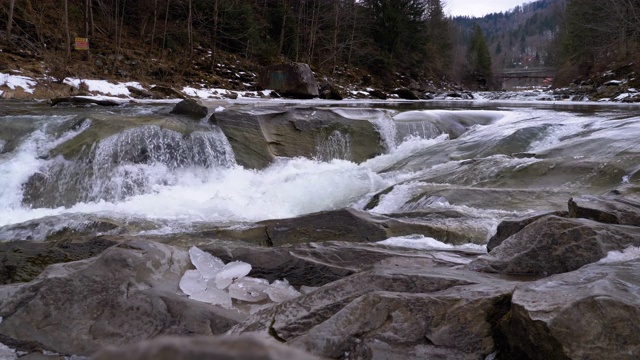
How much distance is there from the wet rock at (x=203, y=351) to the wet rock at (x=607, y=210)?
3.39 metres

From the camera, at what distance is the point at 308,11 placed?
32.0 meters

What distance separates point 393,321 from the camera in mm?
2115

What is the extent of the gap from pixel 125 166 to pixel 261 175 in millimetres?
2107

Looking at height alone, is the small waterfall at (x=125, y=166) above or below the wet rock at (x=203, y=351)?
below

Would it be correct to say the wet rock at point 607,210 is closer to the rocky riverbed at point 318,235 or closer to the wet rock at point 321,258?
the rocky riverbed at point 318,235

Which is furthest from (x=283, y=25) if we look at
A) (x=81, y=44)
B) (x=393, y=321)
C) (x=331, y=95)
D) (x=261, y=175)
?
(x=393, y=321)

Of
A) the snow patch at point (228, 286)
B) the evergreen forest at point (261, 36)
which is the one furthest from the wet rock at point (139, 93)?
the snow patch at point (228, 286)

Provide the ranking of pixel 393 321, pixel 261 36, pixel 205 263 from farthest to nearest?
pixel 261 36
pixel 205 263
pixel 393 321

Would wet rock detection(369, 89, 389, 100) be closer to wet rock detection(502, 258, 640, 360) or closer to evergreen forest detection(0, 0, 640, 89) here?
evergreen forest detection(0, 0, 640, 89)

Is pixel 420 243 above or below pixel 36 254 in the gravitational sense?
above

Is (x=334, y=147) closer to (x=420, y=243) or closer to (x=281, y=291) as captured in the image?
(x=420, y=243)

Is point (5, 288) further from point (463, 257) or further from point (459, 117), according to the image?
point (459, 117)

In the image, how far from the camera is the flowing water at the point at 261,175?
5473 mm

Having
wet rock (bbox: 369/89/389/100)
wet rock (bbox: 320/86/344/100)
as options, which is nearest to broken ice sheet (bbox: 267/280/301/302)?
wet rock (bbox: 320/86/344/100)
